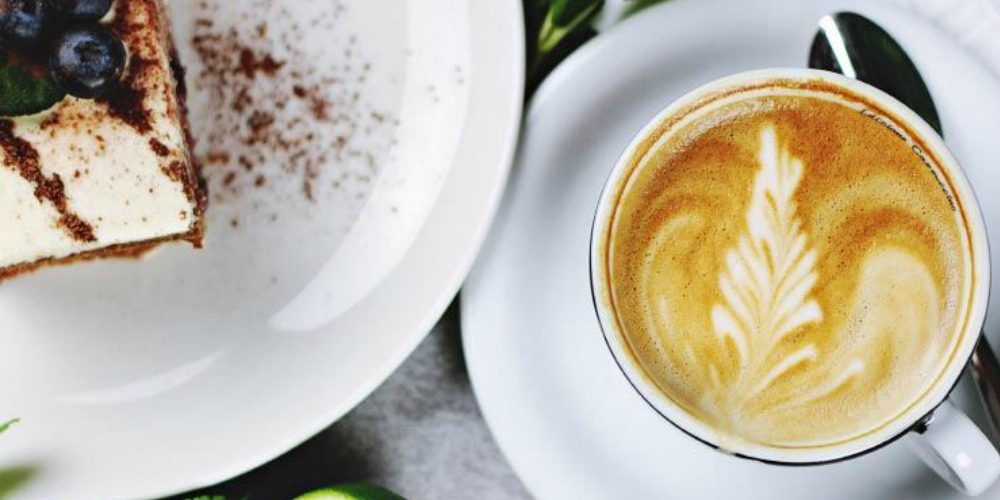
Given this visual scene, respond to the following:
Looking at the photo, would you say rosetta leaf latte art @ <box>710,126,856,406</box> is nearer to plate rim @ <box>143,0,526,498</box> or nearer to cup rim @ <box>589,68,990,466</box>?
cup rim @ <box>589,68,990,466</box>

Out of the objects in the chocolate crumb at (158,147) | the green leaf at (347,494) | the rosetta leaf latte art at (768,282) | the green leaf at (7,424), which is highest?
the chocolate crumb at (158,147)

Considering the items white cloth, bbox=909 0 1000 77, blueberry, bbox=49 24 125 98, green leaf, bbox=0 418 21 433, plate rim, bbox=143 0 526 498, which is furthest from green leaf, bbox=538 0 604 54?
green leaf, bbox=0 418 21 433

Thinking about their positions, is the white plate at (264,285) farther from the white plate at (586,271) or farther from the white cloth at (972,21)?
the white cloth at (972,21)

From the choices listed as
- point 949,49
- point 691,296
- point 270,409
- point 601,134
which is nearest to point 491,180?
point 601,134

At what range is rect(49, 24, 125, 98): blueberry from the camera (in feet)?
3.87

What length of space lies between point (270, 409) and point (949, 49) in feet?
2.59

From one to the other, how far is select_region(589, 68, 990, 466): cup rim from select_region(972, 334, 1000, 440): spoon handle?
5.5 inches

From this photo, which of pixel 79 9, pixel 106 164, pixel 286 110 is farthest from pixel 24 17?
pixel 286 110

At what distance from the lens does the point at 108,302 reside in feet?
4.55

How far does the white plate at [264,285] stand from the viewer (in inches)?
52.3

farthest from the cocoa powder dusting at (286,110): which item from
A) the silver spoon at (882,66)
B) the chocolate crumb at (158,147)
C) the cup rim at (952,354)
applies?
the silver spoon at (882,66)

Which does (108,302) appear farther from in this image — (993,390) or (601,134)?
(993,390)

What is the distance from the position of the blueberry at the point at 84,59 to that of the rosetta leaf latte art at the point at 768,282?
628mm

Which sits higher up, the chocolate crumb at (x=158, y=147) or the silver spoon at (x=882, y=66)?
the silver spoon at (x=882, y=66)
